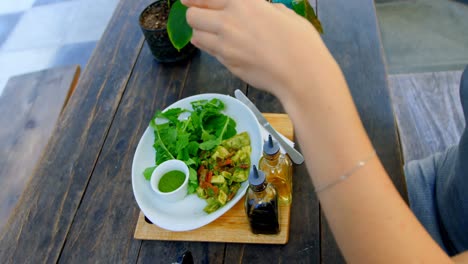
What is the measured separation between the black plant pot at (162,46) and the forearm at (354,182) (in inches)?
21.3

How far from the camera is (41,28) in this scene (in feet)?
7.22

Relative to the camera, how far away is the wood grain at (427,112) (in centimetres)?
106

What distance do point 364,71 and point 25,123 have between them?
105cm

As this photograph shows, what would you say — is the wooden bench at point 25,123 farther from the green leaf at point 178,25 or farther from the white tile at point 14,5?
the white tile at point 14,5

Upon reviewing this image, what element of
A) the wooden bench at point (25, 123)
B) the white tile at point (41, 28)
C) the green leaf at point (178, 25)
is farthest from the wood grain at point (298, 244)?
the white tile at point (41, 28)

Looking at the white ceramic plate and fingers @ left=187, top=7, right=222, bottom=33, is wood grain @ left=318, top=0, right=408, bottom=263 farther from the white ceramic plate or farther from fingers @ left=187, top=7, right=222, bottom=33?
fingers @ left=187, top=7, right=222, bottom=33

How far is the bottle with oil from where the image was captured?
2.02ft

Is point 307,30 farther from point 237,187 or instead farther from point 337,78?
point 237,187

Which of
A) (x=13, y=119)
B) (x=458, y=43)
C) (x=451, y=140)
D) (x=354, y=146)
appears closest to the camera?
(x=354, y=146)

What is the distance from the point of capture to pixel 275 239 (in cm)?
62

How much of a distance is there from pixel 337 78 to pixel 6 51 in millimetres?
2243

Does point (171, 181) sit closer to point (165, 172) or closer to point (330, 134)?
point (165, 172)

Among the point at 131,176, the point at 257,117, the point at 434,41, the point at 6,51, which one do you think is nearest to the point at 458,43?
the point at 434,41

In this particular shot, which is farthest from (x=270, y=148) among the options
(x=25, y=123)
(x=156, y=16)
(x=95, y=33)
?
(x=95, y=33)
